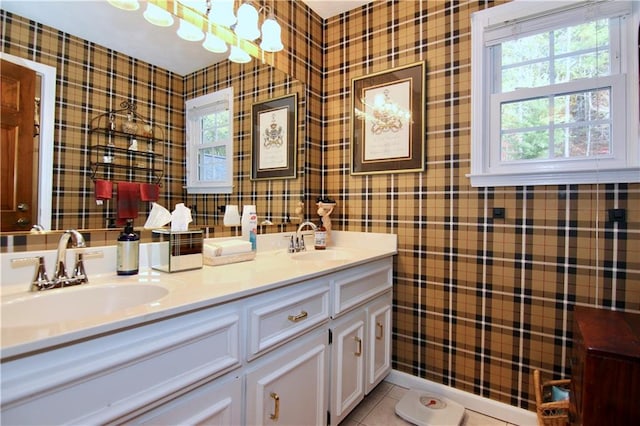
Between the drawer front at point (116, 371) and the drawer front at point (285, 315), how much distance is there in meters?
0.11

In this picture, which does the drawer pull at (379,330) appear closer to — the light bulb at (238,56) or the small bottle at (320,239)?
the small bottle at (320,239)

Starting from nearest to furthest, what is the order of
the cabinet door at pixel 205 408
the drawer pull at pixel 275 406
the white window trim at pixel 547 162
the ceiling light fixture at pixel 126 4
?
1. the cabinet door at pixel 205 408
2. the drawer pull at pixel 275 406
3. the ceiling light fixture at pixel 126 4
4. the white window trim at pixel 547 162

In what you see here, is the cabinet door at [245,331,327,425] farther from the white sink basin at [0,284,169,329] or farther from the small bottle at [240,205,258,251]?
the small bottle at [240,205,258,251]

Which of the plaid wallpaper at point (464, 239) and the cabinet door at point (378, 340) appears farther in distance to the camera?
the cabinet door at point (378, 340)

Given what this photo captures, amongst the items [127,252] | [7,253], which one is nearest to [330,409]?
[127,252]

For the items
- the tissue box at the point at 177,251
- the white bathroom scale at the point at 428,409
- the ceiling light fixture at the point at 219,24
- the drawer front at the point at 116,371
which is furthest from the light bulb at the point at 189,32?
the white bathroom scale at the point at 428,409

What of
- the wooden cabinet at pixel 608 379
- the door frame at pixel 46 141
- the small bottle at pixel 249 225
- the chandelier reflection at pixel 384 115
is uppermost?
the chandelier reflection at pixel 384 115

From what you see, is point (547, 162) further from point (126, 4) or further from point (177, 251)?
point (126, 4)

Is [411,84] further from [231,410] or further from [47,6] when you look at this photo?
[231,410]

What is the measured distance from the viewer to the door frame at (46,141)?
1024 mm

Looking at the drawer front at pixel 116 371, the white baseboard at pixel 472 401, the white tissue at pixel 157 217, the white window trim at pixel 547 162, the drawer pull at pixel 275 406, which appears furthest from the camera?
the white baseboard at pixel 472 401

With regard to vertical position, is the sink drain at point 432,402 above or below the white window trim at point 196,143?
below

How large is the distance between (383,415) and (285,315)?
1022mm

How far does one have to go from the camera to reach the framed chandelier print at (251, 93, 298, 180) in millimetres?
1897
